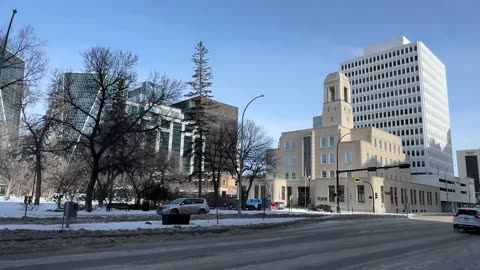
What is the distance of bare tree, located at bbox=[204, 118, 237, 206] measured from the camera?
6331 cm

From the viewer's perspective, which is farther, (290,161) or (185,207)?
(290,161)

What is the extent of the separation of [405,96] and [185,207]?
487 feet

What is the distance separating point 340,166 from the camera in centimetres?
11325

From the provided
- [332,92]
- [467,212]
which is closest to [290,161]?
[332,92]

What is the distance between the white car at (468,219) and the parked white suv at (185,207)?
2164 cm

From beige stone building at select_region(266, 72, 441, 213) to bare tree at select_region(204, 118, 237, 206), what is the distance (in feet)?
114

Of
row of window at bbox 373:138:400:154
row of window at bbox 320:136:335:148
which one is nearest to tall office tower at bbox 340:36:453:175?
row of window at bbox 373:138:400:154

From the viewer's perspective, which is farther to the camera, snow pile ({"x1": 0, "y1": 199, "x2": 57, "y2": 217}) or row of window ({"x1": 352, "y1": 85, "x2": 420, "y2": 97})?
row of window ({"x1": 352, "y1": 85, "x2": 420, "y2": 97})

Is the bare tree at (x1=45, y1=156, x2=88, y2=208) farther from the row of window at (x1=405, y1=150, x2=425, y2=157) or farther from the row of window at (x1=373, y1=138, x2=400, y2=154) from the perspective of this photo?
the row of window at (x1=405, y1=150, x2=425, y2=157)

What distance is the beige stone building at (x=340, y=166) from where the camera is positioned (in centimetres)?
10119

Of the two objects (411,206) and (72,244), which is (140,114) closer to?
(72,244)

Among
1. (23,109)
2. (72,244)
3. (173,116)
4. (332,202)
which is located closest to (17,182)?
(23,109)

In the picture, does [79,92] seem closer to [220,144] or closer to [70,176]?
[220,144]

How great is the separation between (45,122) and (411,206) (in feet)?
329
